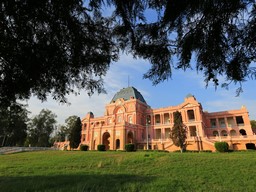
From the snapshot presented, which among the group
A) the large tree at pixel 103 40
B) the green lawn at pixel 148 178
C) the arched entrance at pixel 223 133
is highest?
the arched entrance at pixel 223 133

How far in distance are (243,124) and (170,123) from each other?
15328 mm

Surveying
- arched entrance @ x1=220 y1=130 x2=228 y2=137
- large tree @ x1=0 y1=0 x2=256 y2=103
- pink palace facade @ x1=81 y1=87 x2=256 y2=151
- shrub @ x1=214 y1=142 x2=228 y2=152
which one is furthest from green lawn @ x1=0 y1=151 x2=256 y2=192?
arched entrance @ x1=220 y1=130 x2=228 y2=137

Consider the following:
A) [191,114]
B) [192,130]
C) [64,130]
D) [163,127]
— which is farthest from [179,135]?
A: [64,130]

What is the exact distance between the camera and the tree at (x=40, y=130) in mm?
60438

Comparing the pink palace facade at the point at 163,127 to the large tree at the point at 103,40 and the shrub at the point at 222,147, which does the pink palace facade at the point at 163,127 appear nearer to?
the shrub at the point at 222,147

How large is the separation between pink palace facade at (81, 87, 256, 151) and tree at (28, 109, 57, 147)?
73.3 feet

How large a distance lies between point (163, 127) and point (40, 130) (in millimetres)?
45289

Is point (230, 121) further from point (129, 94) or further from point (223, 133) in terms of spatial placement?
point (129, 94)

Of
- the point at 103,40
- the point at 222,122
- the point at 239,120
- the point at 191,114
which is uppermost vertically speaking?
the point at 191,114

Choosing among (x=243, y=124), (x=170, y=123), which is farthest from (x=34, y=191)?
(x=243, y=124)

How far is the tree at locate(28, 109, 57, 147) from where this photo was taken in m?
60.4

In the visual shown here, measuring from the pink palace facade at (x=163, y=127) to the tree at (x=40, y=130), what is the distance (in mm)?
22340

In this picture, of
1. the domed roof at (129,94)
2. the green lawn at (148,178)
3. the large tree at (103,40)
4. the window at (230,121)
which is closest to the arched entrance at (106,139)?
the domed roof at (129,94)

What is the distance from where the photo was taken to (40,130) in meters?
61.7
